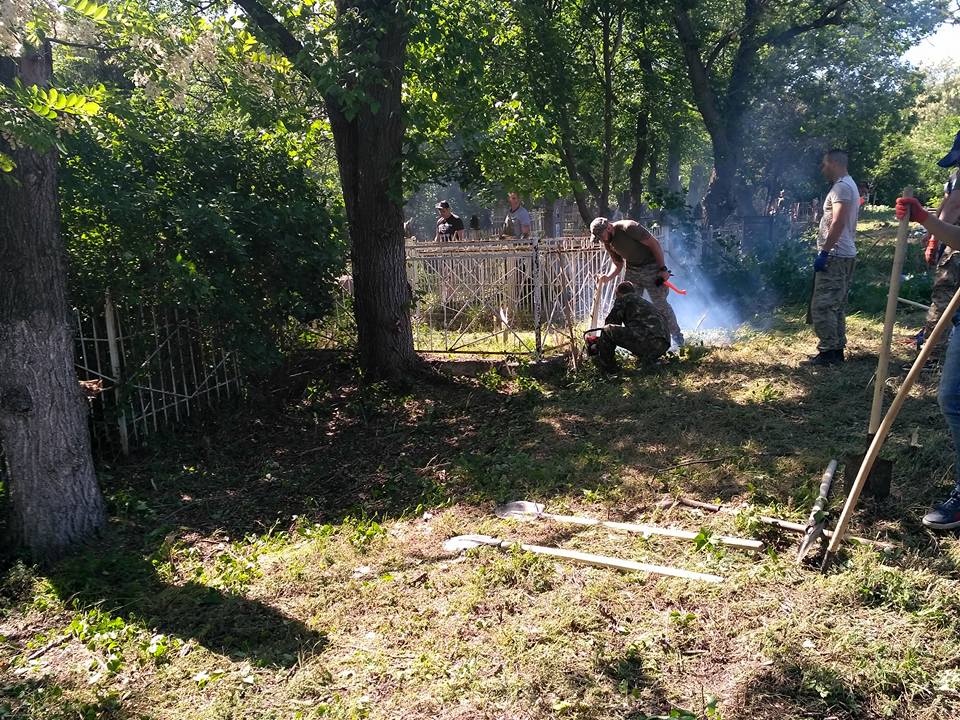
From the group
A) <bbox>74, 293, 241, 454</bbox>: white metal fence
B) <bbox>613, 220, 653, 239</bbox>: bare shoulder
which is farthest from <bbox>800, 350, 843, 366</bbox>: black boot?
<bbox>74, 293, 241, 454</bbox>: white metal fence

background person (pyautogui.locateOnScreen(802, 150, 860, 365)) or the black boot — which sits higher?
background person (pyautogui.locateOnScreen(802, 150, 860, 365))

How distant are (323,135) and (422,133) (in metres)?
1.94

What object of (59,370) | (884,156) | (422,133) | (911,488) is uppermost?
(884,156)

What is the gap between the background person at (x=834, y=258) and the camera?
6805mm

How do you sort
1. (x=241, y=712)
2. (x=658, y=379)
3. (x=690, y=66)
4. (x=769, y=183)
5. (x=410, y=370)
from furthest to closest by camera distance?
(x=769, y=183), (x=690, y=66), (x=410, y=370), (x=658, y=379), (x=241, y=712)

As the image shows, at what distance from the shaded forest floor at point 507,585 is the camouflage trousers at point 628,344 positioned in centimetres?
77

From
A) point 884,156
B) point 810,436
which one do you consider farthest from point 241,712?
point 884,156

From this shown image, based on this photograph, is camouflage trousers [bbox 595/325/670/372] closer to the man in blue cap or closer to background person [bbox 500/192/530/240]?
the man in blue cap

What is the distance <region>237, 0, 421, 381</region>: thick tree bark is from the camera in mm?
6855

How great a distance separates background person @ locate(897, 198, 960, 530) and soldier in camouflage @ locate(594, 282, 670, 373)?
394cm

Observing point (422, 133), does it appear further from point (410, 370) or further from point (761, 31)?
point (761, 31)

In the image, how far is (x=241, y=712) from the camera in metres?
3.05

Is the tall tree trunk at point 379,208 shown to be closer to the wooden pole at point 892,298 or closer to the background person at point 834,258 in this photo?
the background person at point 834,258

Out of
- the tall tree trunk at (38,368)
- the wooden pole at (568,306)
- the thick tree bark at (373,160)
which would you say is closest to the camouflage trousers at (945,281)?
the wooden pole at (568,306)
